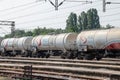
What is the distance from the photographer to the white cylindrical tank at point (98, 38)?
3198 cm

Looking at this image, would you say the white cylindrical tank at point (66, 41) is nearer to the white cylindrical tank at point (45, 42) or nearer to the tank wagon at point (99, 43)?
the white cylindrical tank at point (45, 42)

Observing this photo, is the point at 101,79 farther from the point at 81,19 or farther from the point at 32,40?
the point at 81,19

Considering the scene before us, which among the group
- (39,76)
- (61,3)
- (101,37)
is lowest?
(39,76)

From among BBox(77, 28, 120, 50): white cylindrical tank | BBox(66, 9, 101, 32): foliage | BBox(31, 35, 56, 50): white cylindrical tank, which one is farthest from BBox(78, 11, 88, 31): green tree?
BBox(77, 28, 120, 50): white cylindrical tank

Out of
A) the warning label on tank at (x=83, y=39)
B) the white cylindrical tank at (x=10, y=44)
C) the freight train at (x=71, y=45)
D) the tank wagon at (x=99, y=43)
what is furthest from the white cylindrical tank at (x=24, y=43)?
the warning label on tank at (x=83, y=39)

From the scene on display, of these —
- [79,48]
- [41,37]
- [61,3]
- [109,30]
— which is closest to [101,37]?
[109,30]

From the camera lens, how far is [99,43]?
33.9m

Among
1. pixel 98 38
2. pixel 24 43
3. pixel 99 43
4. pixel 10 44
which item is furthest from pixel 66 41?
pixel 10 44

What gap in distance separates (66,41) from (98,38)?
7121mm

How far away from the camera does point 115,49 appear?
3166 centimetres

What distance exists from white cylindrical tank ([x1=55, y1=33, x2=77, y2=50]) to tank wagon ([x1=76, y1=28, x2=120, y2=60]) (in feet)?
9.65

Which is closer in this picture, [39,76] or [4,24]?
[39,76]

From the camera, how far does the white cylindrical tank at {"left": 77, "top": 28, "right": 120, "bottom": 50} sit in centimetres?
3198

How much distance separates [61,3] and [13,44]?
15277 mm
